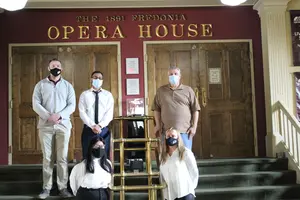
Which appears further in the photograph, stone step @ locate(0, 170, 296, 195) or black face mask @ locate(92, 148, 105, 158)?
stone step @ locate(0, 170, 296, 195)

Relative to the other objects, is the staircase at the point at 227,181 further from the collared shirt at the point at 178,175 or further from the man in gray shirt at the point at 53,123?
the collared shirt at the point at 178,175

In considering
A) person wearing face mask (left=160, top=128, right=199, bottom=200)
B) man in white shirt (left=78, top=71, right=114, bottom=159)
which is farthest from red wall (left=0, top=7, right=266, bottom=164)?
person wearing face mask (left=160, top=128, right=199, bottom=200)

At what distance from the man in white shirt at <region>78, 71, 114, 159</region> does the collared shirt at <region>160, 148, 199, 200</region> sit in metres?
0.90

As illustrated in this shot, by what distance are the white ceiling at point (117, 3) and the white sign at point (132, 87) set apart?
1318 mm

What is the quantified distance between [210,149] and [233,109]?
0.81 m

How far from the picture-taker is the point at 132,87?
22.5 feet

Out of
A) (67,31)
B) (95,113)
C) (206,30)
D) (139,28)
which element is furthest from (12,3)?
(206,30)

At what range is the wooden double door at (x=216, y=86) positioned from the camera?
22.6 ft

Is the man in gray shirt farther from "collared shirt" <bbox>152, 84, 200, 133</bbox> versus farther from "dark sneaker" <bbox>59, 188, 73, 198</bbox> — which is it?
"collared shirt" <bbox>152, 84, 200, 133</bbox>

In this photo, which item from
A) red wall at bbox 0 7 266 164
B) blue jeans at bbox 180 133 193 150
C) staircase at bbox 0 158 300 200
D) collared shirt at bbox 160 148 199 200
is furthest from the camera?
red wall at bbox 0 7 266 164

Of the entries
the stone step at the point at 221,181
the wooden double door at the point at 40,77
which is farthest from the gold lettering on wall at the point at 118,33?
the stone step at the point at 221,181

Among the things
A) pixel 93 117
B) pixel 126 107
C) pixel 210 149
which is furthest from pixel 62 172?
pixel 210 149

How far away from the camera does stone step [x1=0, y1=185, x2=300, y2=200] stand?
473 cm

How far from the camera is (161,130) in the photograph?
15.5ft
